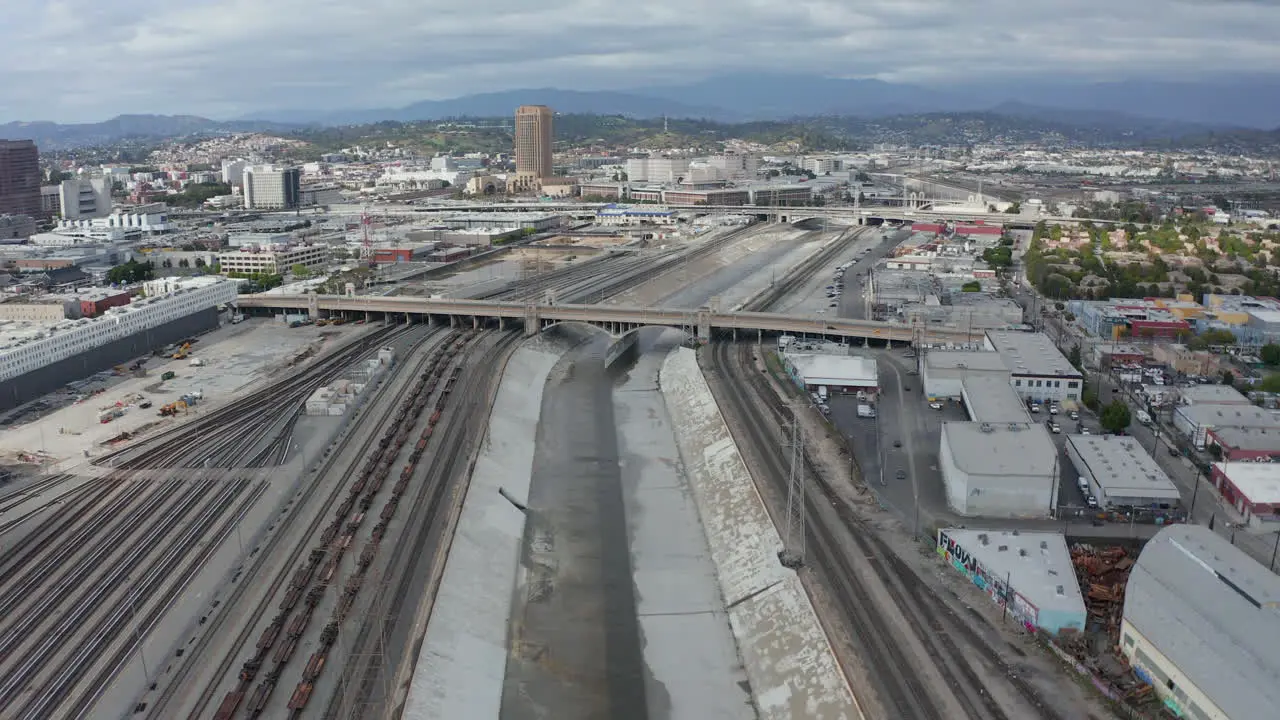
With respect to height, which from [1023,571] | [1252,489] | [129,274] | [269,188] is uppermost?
[269,188]

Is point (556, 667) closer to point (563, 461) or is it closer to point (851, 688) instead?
point (851, 688)

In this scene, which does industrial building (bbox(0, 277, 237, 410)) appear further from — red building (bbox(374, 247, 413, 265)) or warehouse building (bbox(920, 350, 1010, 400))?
warehouse building (bbox(920, 350, 1010, 400))

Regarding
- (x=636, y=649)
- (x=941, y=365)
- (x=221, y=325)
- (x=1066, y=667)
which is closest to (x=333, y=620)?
(x=636, y=649)

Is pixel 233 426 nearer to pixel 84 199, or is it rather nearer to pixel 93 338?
pixel 93 338

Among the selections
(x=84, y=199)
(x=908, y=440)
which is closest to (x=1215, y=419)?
(x=908, y=440)

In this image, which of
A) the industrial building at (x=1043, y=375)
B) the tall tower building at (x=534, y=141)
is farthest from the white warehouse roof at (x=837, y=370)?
the tall tower building at (x=534, y=141)

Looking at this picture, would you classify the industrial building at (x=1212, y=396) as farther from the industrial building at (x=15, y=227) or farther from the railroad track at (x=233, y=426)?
the industrial building at (x=15, y=227)
